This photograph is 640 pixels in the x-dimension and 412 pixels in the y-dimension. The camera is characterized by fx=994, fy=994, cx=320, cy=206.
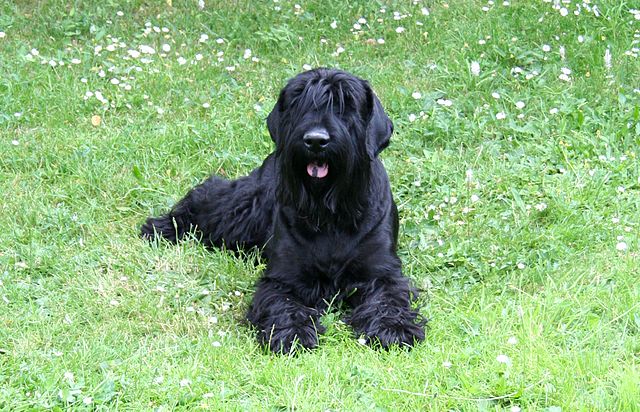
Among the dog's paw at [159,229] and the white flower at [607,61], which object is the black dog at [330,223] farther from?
the white flower at [607,61]

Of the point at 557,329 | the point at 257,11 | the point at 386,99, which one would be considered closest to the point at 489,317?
the point at 557,329

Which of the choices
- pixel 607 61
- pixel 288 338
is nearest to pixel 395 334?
pixel 288 338

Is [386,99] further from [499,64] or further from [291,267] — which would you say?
[291,267]

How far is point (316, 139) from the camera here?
429 cm

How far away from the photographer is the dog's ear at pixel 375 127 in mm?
4555

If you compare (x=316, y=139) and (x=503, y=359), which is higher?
(x=316, y=139)

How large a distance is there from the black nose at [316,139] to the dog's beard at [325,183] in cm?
4

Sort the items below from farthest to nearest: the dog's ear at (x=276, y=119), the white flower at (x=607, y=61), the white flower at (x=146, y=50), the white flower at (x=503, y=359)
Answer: the white flower at (x=146, y=50)
the white flower at (x=607, y=61)
the dog's ear at (x=276, y=119)
the white flower at (x=503, y=359)

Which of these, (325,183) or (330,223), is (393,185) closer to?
(330,223)

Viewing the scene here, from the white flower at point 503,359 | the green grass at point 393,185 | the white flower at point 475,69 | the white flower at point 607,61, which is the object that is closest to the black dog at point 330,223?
the green grass at point 393,185

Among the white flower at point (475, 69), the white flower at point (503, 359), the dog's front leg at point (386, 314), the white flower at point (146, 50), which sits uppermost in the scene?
the white flower at point (475, 69)

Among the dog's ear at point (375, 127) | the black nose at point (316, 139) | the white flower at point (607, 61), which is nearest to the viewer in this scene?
the black nose at point (316, 139)

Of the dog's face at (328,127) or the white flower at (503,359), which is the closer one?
the white flower at (503,359)

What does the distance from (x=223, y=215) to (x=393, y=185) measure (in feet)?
3.41
